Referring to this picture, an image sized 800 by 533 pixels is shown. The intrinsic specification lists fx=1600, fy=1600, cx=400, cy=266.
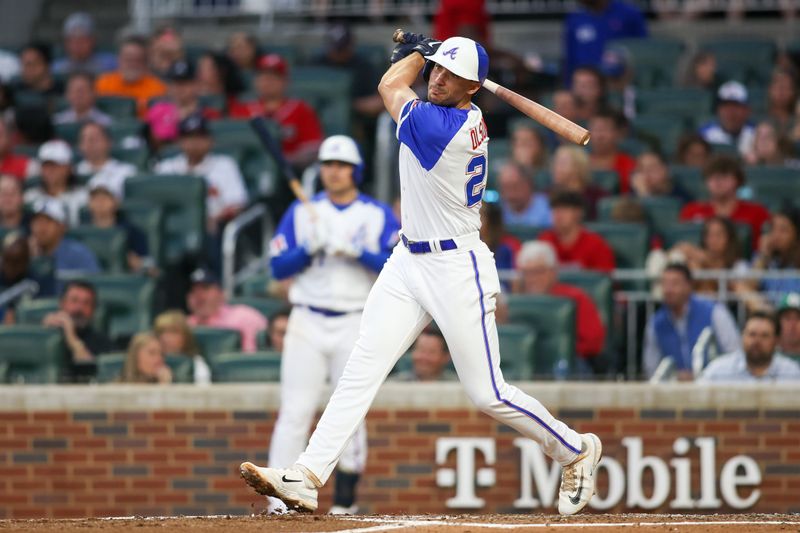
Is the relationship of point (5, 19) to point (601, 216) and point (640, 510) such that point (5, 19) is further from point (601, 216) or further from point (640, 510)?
point (640, 510)

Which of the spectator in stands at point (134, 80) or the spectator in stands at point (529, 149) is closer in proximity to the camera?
the spectator in stands at point (529, 149)

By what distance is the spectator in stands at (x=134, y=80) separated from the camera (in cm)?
1416

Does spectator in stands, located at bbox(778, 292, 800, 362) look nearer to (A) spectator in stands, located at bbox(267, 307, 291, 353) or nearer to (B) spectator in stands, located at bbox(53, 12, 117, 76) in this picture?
(A) spectator in stands, located at bbox(267, 307, 291, 353)

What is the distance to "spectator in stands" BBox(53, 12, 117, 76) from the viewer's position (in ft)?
48.3

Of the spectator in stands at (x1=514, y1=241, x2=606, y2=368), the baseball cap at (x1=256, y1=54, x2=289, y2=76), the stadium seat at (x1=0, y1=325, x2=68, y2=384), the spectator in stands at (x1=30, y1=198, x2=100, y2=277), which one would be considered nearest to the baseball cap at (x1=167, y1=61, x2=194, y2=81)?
the baseball cap at (x1=256, y1=54, x2=289, y2=76)

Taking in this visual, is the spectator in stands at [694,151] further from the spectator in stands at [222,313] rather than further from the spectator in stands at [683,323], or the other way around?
the spectator in stands at [222,313]

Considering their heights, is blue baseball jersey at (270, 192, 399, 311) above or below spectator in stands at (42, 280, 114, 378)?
above

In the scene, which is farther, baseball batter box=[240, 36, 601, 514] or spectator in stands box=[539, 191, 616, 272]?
spectator in stands box=[539, 191, 616, 272]

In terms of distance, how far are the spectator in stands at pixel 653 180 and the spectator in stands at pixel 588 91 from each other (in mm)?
781

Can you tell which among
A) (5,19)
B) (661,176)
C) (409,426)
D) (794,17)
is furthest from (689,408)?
(5,19)

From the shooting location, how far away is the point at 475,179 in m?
6.66

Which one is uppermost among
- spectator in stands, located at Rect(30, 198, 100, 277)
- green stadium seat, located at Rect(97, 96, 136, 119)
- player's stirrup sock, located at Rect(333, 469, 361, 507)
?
green stadium seat, located at Rect(97, 96, 136, 119)

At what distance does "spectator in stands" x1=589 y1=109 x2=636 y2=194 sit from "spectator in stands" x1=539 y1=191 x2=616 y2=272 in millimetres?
1261

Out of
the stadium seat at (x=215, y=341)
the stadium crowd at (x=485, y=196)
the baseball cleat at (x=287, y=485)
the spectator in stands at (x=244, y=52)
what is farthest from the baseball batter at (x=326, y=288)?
the spectator in stands at (x=244, y=52)
